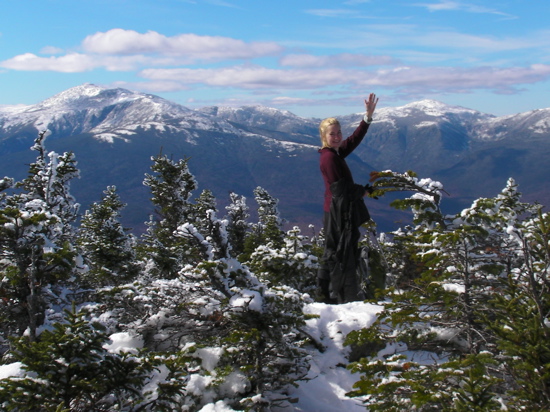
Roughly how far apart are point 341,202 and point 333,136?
1.24 metres

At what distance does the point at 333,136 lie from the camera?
819cm

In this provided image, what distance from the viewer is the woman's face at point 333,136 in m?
8.19

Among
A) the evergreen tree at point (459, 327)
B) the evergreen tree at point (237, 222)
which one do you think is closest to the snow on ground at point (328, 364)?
the evergreen tree at point (459, 327)

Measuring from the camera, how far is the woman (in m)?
8.12

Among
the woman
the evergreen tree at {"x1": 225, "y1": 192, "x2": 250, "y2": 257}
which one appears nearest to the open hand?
the woman

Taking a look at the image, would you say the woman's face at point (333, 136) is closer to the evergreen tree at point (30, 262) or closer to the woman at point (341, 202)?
the woman at point (341, 202)

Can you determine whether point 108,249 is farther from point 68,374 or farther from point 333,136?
point 68,374

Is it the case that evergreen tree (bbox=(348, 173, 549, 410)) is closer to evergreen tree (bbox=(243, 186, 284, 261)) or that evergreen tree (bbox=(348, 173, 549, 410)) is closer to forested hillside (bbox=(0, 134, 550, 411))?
forested hillside (bbox=(0, 134, 550, 411))

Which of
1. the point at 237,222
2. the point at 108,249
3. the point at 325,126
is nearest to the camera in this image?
the point at 325,126

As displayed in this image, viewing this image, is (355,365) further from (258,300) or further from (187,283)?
(187,283)

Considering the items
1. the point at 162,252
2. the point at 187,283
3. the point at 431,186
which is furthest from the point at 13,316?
the point at 162,252

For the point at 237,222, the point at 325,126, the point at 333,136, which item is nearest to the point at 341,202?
the point at 333,136

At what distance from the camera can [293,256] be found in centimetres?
1012

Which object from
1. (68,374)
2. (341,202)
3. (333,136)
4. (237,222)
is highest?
(333,136)
